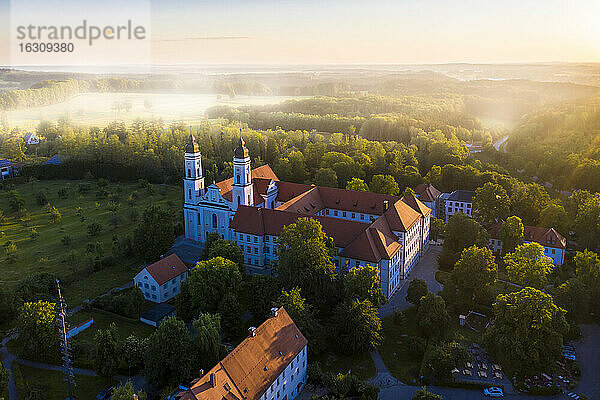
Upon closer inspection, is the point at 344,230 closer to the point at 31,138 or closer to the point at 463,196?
the point at 463,196

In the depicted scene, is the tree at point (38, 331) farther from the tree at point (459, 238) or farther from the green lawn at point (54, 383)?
the tree at point (459, 238)

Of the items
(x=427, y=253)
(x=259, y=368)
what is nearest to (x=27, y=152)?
(x=427, y=253)

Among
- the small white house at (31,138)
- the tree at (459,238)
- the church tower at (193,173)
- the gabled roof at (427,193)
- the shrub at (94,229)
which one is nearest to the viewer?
the tree at (459,238)

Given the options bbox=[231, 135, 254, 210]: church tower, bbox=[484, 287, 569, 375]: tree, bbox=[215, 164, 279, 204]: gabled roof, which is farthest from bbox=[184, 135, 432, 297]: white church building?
bbox=[484, 287, 569, 375]: tree

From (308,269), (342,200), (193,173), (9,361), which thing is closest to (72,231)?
(193,173)

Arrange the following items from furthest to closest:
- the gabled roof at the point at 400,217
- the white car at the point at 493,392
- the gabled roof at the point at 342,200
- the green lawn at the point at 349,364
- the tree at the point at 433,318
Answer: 1. the gabled roof at the point at 342,200
2. the gabled roof at the point at 400,217
3. the tree at the point at 433,318
4. the green lawn at the point at 349,364
5. the white car at the point at 493,392

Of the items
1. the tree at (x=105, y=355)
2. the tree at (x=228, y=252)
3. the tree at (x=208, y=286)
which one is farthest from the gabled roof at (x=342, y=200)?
the tree at (x=105, y=355)

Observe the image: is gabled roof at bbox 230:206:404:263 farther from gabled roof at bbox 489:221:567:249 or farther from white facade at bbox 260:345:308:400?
gabled roof at bbox 489:221:567:249
